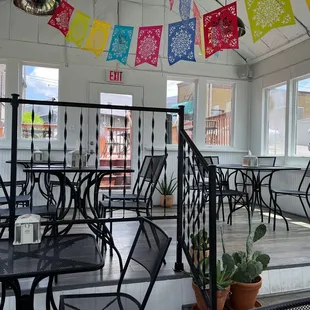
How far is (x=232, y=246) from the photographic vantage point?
2787mm

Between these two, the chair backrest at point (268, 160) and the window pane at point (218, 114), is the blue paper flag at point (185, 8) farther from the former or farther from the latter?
the chair backrest at point (268, 160)

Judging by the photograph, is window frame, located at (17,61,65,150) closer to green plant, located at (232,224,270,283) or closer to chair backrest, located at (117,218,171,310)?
chair backrest, located at (117,218,171,310)

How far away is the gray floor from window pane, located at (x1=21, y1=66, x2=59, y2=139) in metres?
1.80

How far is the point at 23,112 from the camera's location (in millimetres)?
4375

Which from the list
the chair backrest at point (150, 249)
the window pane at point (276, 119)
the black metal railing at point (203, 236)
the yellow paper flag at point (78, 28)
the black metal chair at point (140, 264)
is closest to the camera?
the chair backrest at point (150, 249)

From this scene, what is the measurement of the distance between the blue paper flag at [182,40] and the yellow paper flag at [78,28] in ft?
3.39

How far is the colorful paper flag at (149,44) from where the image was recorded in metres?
3.54

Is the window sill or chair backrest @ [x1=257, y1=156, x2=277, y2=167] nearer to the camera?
chair backrest @ [x1=257, y1=156, x2=277, y2=167]

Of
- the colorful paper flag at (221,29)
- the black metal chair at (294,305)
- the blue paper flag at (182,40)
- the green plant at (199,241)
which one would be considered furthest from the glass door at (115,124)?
the black metal chair at (294,305)

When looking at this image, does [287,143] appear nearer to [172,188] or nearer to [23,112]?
[172,188]

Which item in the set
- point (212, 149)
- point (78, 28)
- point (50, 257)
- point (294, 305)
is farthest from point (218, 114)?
point (294, 305)

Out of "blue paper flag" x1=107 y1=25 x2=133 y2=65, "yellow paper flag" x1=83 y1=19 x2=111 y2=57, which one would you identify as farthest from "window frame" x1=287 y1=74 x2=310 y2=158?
"yellow paper flag" x1=83 y1=19 x2=111 y2=57

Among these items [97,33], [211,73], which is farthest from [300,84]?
[97,33]

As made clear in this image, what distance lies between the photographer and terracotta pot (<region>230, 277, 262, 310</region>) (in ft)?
6.13
